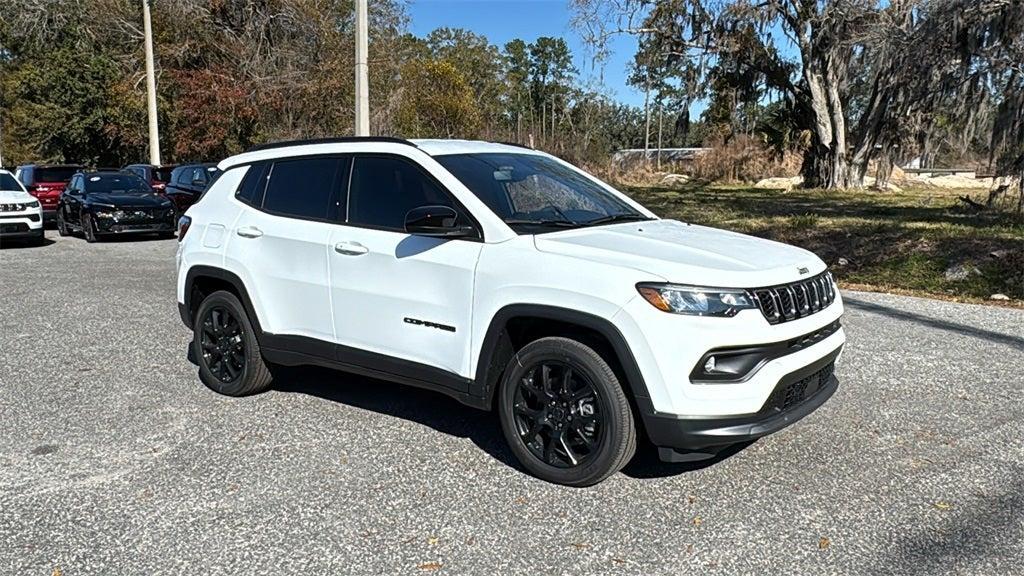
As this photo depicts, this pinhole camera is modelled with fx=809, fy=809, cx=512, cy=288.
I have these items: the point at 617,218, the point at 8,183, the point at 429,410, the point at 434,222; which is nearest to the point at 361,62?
the point at 8,183

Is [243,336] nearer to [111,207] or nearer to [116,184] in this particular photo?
[111,207]

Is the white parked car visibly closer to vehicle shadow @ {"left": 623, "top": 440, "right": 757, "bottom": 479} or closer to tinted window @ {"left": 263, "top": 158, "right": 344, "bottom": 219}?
tinted window @ {"left": 263, "top": 158, "right": 344, "bottom": 219}

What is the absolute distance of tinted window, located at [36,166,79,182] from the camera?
19.7m

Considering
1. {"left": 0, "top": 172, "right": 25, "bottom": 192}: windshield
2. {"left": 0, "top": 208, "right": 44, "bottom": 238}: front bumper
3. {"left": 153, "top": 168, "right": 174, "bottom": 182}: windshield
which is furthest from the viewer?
{"left": 153, "top": 168, "right": 174, "bottom": 182}: windshield

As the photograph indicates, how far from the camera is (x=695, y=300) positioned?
372 centimetres

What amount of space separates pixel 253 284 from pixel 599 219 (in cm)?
233

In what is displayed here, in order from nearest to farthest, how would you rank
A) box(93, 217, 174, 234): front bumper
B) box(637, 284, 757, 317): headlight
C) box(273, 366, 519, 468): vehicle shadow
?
box(637, 284, 757, 317): headlight, box(273, 366, 519, 468): vehicle shadow, box(93, 217, 174, 234): front bumper

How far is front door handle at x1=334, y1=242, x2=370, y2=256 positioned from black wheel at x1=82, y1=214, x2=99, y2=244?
13660 millimetres

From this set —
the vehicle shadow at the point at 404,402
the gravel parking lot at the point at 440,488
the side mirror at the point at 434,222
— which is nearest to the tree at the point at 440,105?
the vehicle shadow at the point at 404,402

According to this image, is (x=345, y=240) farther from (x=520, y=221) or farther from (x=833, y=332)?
(x=833, y=332)

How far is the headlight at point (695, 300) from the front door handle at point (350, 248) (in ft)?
6.00

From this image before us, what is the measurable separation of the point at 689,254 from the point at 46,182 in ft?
65.5

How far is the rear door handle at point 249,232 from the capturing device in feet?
17.6

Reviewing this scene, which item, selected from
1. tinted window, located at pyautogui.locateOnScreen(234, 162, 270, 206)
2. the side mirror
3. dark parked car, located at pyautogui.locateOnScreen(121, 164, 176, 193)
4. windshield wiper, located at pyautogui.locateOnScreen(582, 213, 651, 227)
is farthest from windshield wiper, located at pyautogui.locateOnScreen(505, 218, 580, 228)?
dark parked car, located at pyautogui.locateOnScreen(121, 164, 176, 193)
